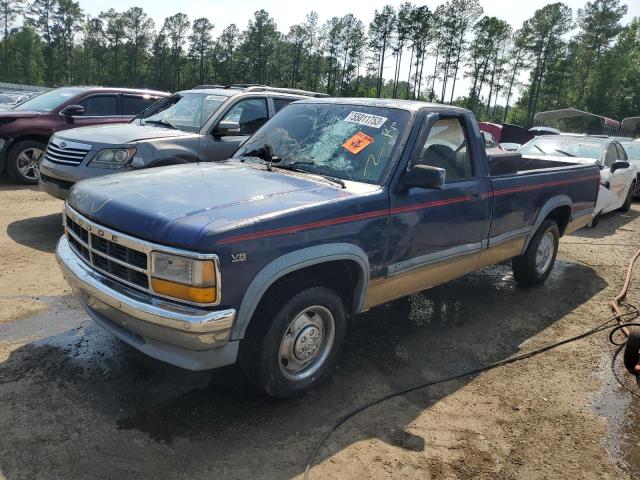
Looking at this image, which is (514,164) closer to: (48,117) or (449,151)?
(449,151)

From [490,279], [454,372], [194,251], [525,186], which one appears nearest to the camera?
[194,251]

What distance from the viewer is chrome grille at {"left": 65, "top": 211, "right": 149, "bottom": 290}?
9.23 ft

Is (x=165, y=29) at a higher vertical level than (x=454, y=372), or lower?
higher

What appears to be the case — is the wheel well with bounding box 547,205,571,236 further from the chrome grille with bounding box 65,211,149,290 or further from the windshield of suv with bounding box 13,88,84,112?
the windshield of suv with bounding box 13,88,84,112

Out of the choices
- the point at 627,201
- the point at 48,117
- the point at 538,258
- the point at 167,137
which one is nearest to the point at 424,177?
the point at 538,258

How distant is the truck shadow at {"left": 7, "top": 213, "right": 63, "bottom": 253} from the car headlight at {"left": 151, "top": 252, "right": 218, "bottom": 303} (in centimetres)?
379

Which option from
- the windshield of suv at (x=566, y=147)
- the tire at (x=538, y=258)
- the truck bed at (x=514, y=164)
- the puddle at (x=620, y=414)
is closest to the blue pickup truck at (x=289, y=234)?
the truck bed at (x=514, y=164)

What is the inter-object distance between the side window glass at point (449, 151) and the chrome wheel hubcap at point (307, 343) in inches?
57.0

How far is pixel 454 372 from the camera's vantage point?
12.9ft

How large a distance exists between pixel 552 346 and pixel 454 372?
1171 millimetres

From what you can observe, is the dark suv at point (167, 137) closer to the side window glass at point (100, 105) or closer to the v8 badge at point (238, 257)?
the side window glass at point (100, 105)

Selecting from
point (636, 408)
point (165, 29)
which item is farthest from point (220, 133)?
point (165, 29)

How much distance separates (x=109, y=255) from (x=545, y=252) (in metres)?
4.89

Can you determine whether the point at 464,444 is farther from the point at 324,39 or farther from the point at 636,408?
the point at 324,39
